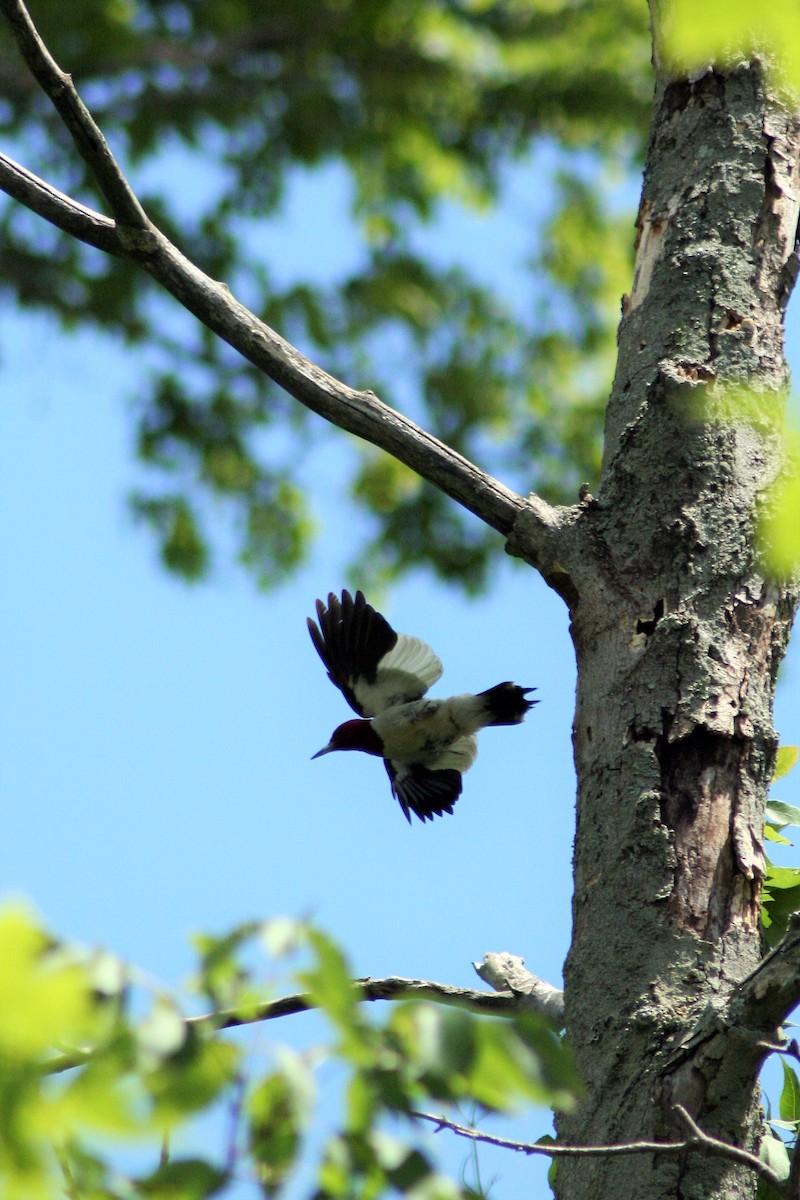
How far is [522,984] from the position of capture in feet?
7.07

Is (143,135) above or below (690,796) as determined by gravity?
above

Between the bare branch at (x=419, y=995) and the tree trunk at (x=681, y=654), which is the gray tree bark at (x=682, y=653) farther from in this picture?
the bare branch at (x=419, y=995)

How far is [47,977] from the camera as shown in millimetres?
698

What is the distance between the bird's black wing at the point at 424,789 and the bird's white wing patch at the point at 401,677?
0.68ft

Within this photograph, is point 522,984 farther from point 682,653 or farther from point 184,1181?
point 184,1181

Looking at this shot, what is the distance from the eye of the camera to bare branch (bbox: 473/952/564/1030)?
2.03 metres

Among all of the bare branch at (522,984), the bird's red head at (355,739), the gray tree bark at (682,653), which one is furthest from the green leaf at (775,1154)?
the bird's red head at (355,739)

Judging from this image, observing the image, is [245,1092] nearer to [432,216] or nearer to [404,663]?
[404,663]

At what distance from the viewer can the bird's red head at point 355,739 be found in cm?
381

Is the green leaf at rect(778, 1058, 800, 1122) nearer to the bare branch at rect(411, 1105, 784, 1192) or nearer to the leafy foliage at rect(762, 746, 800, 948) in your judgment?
the leafy foliage at rect(762, 746, 800, 948)

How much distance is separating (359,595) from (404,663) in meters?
0.47

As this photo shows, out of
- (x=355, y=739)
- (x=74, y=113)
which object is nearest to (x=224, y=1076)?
(x=74, y=113)

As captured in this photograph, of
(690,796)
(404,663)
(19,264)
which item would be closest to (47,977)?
(690,796)

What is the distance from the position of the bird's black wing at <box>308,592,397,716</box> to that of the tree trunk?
1.27m
